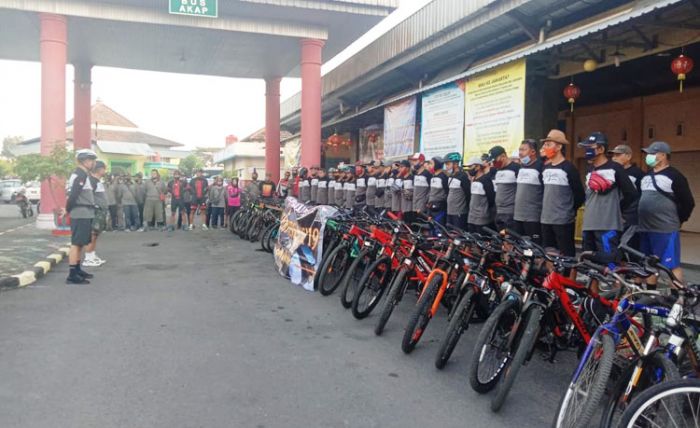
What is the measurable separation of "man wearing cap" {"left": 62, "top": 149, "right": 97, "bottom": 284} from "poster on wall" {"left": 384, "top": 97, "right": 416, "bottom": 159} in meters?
6.75

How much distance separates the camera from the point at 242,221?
44.0 ft

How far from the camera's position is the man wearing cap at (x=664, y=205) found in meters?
5.57

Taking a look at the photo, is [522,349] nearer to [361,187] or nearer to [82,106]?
[361,187]

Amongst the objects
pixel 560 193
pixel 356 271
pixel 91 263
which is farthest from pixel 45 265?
pixel 560 193

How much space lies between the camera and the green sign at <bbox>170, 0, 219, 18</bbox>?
13.5 meters

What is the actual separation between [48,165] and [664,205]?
12113 millimetres

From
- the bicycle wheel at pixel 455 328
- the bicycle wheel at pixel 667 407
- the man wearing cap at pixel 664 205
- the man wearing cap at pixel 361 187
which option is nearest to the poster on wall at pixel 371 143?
the man wearing cap at pixel 361 187

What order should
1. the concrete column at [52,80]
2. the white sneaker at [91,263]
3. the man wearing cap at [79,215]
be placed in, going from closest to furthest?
1. the man wearing cap at [79,215]
2. the white sneaker at [91,263]
3. the concrete column at [52,80]

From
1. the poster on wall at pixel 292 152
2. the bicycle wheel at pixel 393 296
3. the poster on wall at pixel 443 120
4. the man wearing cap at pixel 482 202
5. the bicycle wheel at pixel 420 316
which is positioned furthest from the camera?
the poster on wall at pixel 292 152

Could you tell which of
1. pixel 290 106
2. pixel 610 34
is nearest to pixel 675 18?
pixel 610 34

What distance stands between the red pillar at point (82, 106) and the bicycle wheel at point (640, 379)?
20452 mm

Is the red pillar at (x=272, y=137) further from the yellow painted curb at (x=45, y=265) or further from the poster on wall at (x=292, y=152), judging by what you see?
the yellow painted curb at (x=45, y=265)

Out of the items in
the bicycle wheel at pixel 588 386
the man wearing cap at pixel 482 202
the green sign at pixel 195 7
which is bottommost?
the bicycle wheel at pixel 588 386

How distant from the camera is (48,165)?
40.4 ft
